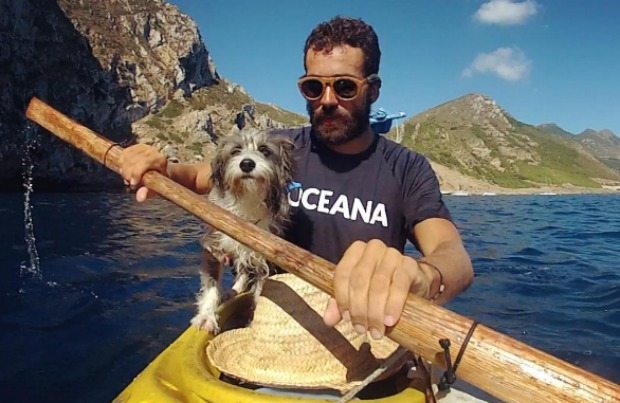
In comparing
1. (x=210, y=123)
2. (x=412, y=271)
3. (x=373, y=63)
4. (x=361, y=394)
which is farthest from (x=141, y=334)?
(x=210, y=123)

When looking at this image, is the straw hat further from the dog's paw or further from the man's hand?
the man's hand

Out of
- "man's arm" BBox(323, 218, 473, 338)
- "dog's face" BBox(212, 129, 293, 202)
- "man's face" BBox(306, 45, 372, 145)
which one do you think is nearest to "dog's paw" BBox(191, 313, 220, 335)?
"dog's face" BBox(212, 129, 293, 202)

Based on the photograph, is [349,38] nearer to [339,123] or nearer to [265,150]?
[339,123]

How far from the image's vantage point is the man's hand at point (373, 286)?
1826 mm

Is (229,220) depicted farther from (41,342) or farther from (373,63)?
(41,342)

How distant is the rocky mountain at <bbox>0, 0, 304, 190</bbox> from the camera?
6191 cm

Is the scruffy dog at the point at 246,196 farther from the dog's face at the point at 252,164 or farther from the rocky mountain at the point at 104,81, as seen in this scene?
the rocky mountain at the point at 104,81

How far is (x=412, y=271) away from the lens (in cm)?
196

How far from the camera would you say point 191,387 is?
10.3 ft

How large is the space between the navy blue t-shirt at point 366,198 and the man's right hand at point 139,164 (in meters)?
1.61

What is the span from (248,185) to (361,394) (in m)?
2.40

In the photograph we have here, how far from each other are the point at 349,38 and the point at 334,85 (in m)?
0.40

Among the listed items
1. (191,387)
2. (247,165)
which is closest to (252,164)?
(247,165)

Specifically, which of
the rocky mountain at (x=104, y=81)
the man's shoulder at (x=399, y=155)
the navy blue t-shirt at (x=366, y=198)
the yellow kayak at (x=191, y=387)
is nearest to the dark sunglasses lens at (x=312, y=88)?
the navy blue t-shirt at (x=366, y=198)
